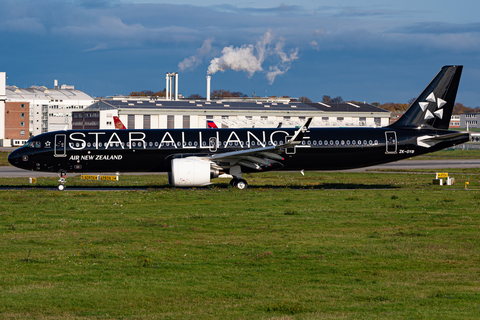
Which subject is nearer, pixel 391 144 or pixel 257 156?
pixel 257 156

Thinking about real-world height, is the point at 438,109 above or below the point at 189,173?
above

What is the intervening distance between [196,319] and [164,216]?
13.7m

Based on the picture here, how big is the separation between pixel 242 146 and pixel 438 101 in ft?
47.7

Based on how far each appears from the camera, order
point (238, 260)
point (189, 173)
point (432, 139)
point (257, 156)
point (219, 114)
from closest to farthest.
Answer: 1. point (238, 260)
2. point (189, 173)
3. point (257, 156)
4. point (432, 139)
5. point (219, 114)

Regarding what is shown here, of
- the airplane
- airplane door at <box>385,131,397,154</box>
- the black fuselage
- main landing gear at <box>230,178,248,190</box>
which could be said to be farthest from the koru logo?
main landing gear at <box>230,178,248,190</box>

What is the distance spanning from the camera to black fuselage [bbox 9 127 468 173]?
3659cm

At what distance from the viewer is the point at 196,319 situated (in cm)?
1031

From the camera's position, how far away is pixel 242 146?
3703 cm

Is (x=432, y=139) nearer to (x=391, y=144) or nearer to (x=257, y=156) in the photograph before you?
(x=391, y=144)

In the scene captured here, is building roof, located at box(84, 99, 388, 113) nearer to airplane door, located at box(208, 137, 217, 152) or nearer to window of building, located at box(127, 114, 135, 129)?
window of building, located at box(127, 114, 135, 129)

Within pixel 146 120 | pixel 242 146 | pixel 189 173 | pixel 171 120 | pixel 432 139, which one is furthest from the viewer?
pixel 171 120

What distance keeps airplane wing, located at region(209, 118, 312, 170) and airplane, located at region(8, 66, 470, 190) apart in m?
0.07

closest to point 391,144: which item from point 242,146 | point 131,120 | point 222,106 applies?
point 242,146

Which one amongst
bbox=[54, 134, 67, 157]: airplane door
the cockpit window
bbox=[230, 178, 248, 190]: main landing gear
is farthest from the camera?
the cockpit window
